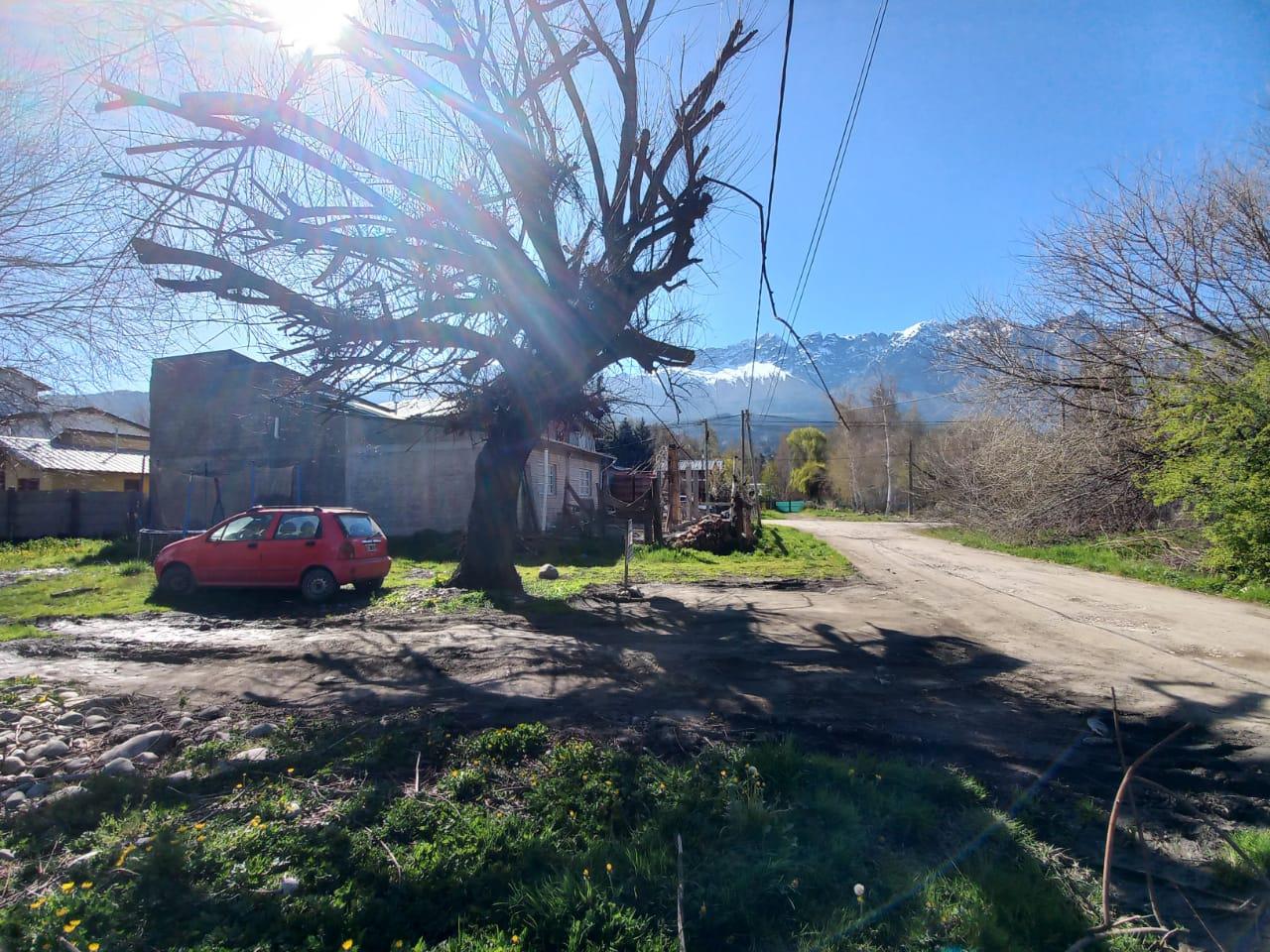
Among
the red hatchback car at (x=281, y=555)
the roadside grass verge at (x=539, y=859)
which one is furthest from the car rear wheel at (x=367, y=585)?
the roadside grass verge at (x=539, y=859)

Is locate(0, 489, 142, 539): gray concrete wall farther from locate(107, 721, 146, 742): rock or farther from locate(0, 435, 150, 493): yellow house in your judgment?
locate(107, 721, 146, 742): rock

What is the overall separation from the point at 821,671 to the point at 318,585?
347 inches

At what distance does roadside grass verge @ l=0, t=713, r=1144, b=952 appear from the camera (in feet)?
9.46

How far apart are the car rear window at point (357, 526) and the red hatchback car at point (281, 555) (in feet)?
0.08

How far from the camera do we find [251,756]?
14.7 ft

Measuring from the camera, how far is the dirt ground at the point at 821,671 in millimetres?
4910

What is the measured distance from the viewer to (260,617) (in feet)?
35.1

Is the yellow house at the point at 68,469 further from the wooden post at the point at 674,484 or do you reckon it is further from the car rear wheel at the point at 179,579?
the wooden post at the point at 674,484

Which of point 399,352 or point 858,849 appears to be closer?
point 858,849

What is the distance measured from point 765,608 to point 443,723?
22.7 feet

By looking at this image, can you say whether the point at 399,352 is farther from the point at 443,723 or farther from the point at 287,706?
the point at 443,723

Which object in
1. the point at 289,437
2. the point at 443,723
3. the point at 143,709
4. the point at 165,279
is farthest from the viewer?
the point at 289,437

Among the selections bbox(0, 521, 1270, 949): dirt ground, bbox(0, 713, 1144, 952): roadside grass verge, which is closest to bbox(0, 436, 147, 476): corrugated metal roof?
bbox(0, 521, 1270, 949): dirt ground


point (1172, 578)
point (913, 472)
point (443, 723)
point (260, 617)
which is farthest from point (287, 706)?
point (913, 472)
